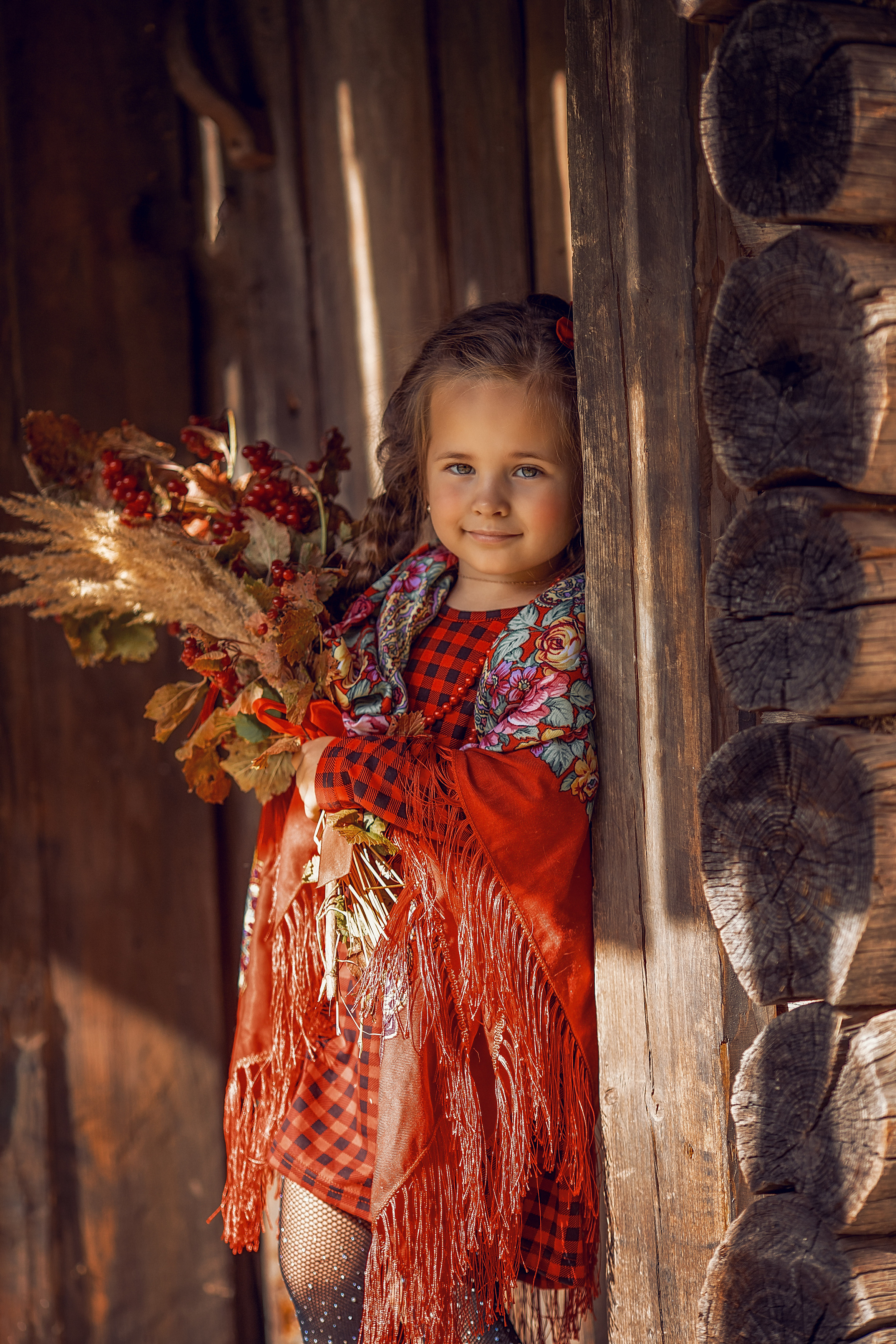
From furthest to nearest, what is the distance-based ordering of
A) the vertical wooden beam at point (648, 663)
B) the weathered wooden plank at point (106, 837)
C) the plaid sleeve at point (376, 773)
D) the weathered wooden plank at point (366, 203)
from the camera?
the weathered wooden plank at point (106, 837)
the weathered wooden plank at point (366, 203)
the plaid sleeve at point (376, 773)
the vertical wooden beam at point (648, 663)

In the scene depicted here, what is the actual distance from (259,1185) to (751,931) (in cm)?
87

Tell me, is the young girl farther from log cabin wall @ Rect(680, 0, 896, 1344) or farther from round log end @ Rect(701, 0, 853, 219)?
round log end @ Rect(701, 0, 853, 219)

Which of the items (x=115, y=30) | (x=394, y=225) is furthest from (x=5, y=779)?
(x=115, y=30)

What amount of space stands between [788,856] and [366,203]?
1.62 m

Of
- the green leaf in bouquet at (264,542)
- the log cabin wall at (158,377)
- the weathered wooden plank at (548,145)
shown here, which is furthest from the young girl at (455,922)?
the log cabin wall at (158,377)

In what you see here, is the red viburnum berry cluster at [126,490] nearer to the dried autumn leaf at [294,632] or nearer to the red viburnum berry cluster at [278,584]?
the red viburnum berry cluster at [278,584]

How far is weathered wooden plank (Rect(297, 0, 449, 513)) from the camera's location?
2.25 metres

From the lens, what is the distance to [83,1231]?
2.40 m

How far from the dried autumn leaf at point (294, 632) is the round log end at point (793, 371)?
632 millimetres

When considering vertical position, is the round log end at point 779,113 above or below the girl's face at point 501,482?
above

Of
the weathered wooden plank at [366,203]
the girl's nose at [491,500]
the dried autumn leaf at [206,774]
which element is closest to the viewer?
the girl's nose at [491,500]

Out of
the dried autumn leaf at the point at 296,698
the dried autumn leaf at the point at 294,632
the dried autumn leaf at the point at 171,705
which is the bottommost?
the dried autumn leaf at the point at 171,705

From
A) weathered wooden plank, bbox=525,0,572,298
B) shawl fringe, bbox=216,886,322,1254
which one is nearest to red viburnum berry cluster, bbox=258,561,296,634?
shawl fringe, bbox=216,886,322,1254

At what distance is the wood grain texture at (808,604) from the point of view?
1.11m
